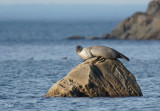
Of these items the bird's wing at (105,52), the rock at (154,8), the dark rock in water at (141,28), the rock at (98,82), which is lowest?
the rock at (98,82)

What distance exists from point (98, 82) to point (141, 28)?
5957 centimetres

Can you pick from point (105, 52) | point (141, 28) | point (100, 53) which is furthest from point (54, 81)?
point (141, 28)

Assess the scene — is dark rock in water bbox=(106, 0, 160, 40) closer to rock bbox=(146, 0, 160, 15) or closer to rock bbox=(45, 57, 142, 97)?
rock bbox=(146, 0, 160, 15)

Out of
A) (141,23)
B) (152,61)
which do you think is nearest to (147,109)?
(152,61)

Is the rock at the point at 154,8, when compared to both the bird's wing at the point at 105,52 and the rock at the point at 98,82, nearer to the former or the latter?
the bird's wing at the point at 105,52

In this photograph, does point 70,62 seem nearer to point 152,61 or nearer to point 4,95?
point 152,61

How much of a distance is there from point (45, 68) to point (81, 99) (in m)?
20.1

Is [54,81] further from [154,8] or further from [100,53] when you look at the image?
[154,8]

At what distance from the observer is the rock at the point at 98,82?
1039 inches

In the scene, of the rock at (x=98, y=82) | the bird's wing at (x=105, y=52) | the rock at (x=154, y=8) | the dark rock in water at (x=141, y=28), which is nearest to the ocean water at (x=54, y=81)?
the rock at (x=98, y=82)

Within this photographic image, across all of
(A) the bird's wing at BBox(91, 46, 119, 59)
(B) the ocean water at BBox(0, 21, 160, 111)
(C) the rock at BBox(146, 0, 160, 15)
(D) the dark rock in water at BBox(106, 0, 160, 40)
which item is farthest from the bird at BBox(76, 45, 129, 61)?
(C) the rock at BBox(146, 0, 160, 15)

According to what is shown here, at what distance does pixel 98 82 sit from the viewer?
26.4 meters

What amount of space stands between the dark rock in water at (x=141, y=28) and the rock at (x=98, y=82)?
2174 inches

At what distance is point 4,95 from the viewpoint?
94.9 feet
